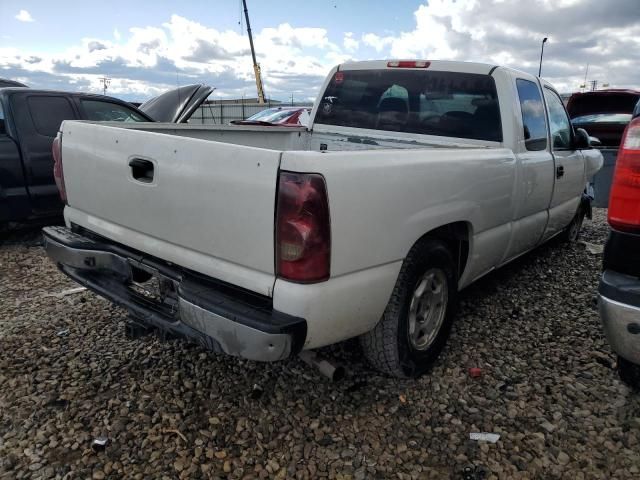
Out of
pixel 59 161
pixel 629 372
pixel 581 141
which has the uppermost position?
pixel 59 161

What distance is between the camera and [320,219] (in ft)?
6.29

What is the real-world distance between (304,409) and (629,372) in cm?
166

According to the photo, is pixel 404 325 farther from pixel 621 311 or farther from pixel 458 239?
pixel 621 311

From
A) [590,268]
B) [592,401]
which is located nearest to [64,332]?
[592,401]

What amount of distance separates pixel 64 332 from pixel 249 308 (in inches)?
77.8

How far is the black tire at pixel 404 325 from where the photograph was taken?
247 centimetres

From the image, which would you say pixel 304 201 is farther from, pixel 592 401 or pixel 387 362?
pixel 592 401

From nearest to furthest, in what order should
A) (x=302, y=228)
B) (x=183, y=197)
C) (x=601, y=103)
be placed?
(x=302, y=228), (x=183, y=197), (x=601, y=103)

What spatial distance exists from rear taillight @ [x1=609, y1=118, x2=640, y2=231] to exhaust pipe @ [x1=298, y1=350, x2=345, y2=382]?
55.8 inches

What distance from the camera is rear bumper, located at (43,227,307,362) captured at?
6.37 ft

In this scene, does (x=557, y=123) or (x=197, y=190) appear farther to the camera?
(x=557, y=123)

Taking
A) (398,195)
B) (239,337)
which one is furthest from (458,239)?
(239,337)

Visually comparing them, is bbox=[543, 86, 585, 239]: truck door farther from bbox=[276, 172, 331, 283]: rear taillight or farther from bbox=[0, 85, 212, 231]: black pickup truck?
bbox=[0, 85, 212, 231]: black pickup truck

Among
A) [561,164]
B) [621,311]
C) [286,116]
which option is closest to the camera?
[621,311]
